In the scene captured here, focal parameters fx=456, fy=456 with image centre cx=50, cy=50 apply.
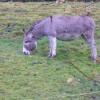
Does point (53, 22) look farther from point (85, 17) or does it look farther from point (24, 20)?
point (24, 20)

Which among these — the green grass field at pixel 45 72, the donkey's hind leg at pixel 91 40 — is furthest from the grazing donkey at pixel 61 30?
the green grass field at pixel 45 72

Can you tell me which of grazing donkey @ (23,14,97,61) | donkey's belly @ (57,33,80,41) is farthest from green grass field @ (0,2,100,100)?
donkey's belly @ (57,33,80,41)

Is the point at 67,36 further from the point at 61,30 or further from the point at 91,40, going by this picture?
the point at 91,40

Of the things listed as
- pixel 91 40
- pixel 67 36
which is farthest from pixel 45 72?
pixel 91 40

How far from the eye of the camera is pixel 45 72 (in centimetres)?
1023

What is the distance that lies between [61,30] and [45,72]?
1.60 meters

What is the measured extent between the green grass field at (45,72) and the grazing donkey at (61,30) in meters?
0.31

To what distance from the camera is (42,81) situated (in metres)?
9.48

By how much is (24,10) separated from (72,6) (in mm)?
2727

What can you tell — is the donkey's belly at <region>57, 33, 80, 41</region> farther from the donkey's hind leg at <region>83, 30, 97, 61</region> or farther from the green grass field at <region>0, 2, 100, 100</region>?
the green grass field at <region>0, 2, 100, 100</region>

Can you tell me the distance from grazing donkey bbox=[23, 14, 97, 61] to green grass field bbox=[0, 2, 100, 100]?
307 mm

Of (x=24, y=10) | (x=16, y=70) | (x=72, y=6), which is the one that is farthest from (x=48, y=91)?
(x=72, y=6)

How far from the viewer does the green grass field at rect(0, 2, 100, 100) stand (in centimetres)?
858

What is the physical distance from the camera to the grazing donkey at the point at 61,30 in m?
11.4
